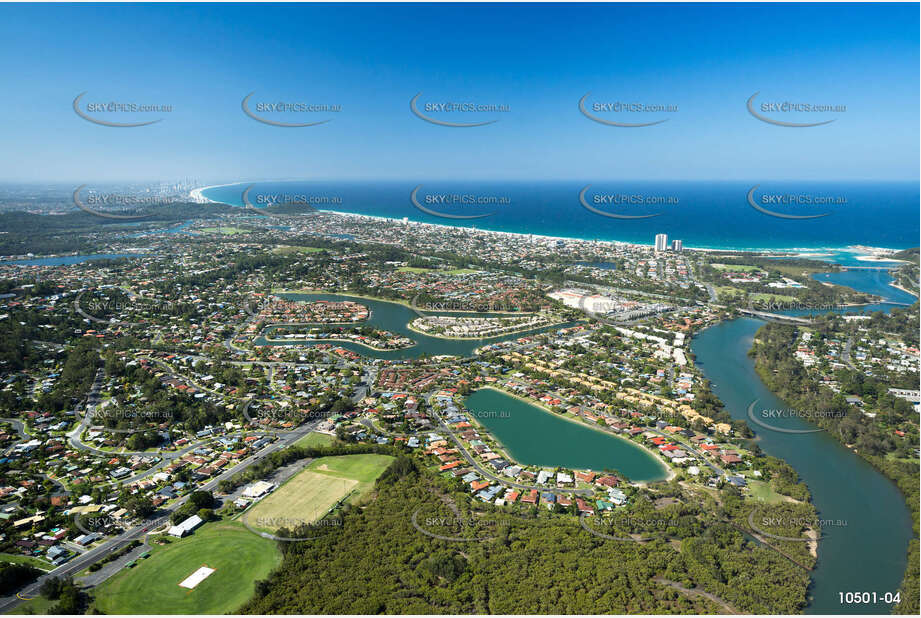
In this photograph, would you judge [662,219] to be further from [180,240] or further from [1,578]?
[1,578]

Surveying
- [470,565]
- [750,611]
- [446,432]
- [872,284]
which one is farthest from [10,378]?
[872,284]

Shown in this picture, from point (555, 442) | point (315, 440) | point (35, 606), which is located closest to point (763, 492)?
point (555, 442)

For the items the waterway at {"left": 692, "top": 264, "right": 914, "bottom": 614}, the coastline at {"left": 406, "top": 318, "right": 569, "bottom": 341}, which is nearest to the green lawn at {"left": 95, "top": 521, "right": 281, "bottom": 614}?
the waterway at {"left": 692, "top": 264, "right": 914, "bottom": 614}

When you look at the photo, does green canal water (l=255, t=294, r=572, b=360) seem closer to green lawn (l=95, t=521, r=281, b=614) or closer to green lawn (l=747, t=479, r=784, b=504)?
green lawn (l=95, t=521, r=281, b=614)

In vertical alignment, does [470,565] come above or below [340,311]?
below

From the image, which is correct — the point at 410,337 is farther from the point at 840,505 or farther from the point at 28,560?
the point at 840,505

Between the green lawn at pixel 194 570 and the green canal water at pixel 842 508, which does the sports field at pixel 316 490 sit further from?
the green canal water at pixel 842 508
